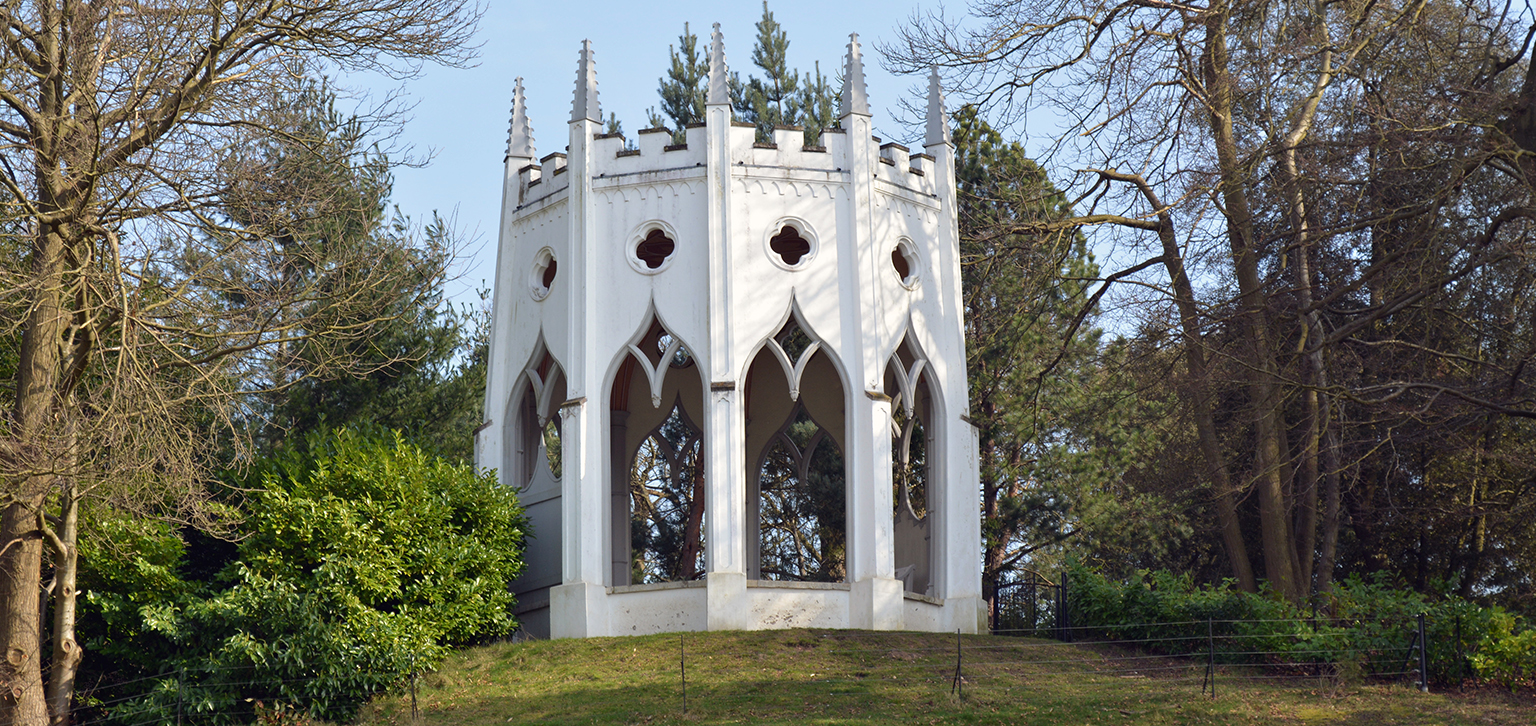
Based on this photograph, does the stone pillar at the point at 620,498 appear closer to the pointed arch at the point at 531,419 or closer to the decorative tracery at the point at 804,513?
the pointed arch at the point at 531,419

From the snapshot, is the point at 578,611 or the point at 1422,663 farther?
the point at 578,611

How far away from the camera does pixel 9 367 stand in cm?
1911

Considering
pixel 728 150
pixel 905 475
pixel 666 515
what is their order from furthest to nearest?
pixel 666 515, pixel 905 475, pixel 728 150

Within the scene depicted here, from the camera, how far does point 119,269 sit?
1374cm

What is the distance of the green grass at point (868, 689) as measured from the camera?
14.9 m

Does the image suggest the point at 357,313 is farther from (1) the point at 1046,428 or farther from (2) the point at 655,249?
(1) the point at 1046,428

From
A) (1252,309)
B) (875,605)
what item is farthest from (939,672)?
(1252,309)

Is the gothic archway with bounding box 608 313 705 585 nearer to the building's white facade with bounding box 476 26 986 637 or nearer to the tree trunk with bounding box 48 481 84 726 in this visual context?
the building's white facade with bounding box 476 26 986 637

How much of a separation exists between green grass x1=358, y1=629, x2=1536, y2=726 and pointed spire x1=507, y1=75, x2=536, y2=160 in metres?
8.20

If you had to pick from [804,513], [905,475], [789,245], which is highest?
[789,245]

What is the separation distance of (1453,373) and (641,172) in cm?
1115

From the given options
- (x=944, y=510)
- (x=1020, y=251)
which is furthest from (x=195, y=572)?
(x=1020, y=251)

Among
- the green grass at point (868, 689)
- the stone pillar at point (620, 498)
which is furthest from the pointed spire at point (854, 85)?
the green grass at point (868, 689)

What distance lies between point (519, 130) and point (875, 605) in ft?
31.5
